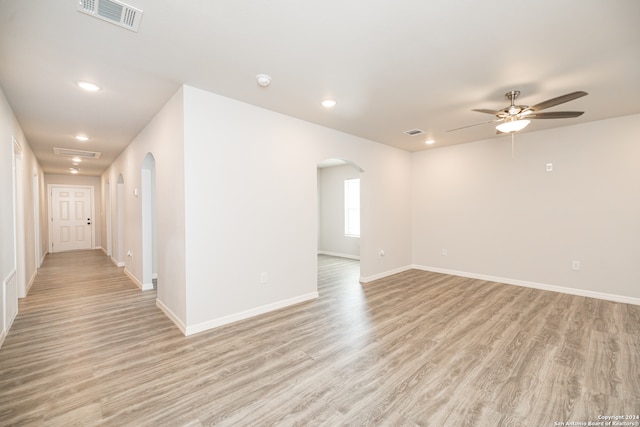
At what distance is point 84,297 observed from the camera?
4.32m

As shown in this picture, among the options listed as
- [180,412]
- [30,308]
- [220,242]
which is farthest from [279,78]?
[30,308]

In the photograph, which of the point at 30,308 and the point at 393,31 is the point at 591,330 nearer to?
the point at 393,31

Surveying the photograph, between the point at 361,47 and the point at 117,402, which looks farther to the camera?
the point at 361,47

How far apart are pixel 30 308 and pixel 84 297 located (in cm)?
59

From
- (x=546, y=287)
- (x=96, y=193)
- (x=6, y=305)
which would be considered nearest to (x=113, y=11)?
(x=6, y=305)

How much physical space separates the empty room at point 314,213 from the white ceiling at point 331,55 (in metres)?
0.02

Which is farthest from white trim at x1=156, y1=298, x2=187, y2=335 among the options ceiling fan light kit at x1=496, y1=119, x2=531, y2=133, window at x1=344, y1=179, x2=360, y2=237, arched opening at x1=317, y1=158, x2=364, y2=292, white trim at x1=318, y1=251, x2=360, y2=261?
window at x1=344, y1=179, x2=360, y2=237

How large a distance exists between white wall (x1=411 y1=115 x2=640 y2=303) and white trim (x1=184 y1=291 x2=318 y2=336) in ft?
11.0

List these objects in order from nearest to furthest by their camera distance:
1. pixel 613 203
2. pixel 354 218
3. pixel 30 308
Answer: pixel 30 308 → pixel 613 203 → pixel 354 218

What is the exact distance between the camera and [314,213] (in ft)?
14.0

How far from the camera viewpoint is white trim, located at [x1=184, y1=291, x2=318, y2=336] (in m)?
3.03

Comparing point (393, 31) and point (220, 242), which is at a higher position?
point (393, 31)

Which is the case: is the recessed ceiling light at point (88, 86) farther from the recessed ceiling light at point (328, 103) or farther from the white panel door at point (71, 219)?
the white panel door at point (71, 219)

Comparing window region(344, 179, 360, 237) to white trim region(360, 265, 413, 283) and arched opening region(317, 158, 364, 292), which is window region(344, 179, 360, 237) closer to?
arched opening region(317, 158, 364, 292)
